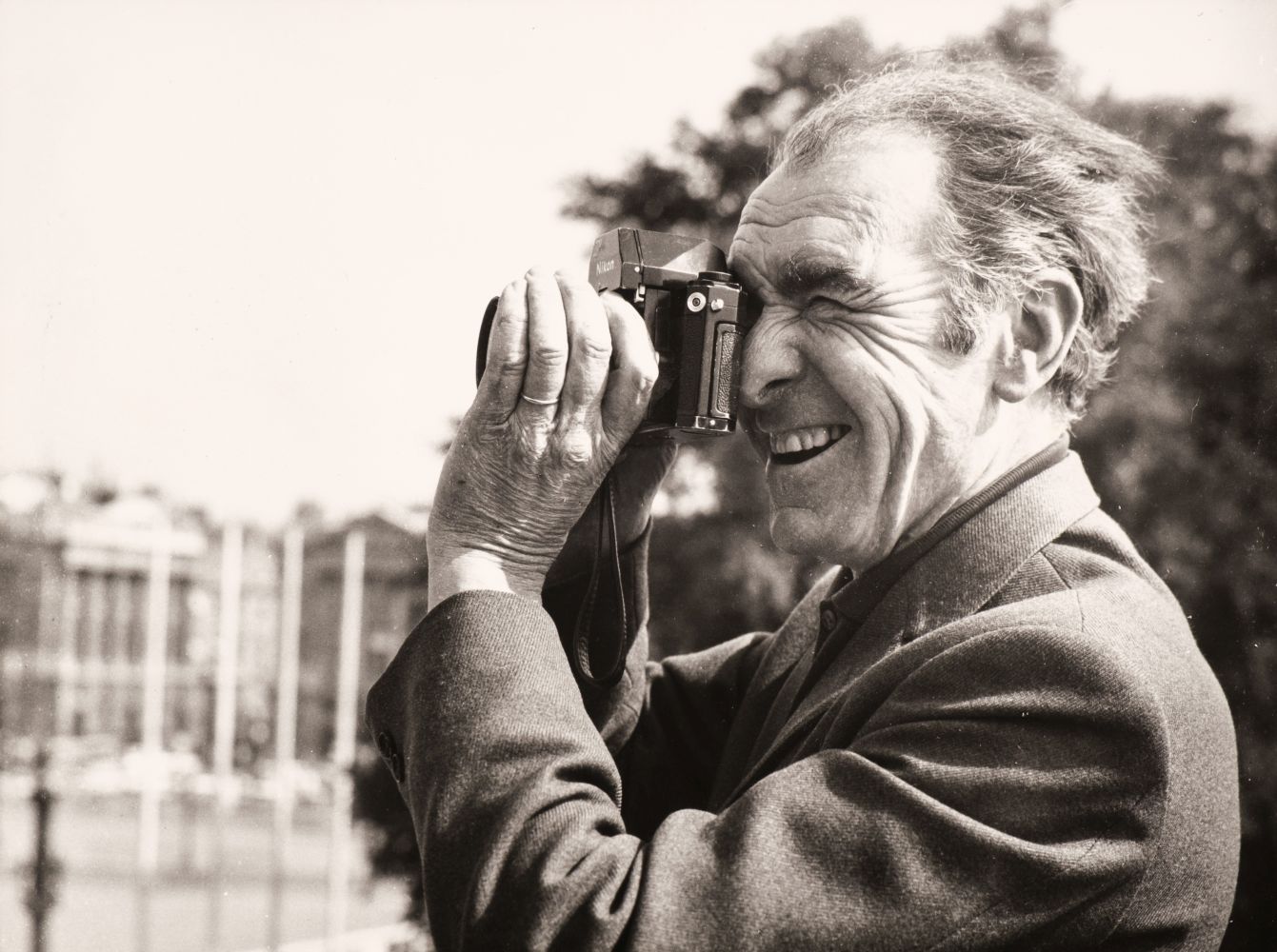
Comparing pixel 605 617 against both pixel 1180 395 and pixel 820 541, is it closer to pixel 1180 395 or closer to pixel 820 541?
pixel 820 541

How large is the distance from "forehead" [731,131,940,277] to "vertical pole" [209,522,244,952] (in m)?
17.4

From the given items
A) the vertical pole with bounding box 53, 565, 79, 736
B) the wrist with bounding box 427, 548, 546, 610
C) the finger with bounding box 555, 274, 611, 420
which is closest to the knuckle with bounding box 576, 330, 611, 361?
the finger with bounding box 555, 274, 611, 420

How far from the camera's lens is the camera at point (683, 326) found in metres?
1.63

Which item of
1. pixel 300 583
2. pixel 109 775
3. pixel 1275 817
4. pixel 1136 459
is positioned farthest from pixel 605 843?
pixel 109 775

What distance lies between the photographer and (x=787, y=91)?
449 cm

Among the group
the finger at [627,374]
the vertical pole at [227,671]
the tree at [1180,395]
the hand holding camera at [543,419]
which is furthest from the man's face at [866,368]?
the vertical pole at [227,671]

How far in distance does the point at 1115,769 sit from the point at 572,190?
394 centimetres

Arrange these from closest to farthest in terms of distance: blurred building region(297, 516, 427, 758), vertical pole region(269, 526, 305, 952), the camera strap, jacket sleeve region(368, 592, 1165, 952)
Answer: jacket sleeve region(368, 592, 1165, 952), the camera strap, blurred building region(297, 516, 427, 758), vertical pole region(269, 526, 305, 952)

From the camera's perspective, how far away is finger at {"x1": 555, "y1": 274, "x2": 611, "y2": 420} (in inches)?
57.3

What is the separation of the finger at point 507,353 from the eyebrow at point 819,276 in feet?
1.26

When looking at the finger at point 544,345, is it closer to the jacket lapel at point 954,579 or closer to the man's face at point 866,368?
the man's face at point 866,368

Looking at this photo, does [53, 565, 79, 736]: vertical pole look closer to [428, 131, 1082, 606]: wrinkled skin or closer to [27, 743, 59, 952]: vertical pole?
[27, 743, 59, 952]: vertical pole

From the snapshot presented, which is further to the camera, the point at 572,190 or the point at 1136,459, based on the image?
the point at 1136,459

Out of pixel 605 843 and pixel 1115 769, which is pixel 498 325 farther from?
pixel 1115 769
